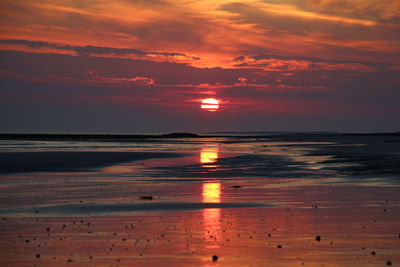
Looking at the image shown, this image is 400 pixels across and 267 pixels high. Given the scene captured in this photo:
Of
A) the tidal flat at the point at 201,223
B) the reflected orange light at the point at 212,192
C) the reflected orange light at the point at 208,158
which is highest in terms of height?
the tidal flat at the point at 201,223

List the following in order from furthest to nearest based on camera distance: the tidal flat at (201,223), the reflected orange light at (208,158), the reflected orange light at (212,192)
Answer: the reflected orange light at (208,158) → the reflected orange light at (212,192) → the tidal flat at (201,223)

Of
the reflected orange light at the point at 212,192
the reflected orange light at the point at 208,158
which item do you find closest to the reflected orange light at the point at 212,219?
the reflected orange light at the point at 212,192

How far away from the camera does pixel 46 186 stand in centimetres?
3159

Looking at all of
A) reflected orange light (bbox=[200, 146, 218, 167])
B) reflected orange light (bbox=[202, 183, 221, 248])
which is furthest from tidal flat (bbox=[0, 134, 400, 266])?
reflected orange light (bbox=[200, 146, 218, 167])

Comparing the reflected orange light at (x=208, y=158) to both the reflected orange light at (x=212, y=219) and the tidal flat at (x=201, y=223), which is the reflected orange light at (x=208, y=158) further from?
the reflected orange light at (x=212, y=219)

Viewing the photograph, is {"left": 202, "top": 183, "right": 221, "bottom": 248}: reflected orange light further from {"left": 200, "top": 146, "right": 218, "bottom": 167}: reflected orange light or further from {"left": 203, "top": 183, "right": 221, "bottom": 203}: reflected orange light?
{"left": 200, "top": 146, "right": 218, "bottom": 167}: reflected orange light

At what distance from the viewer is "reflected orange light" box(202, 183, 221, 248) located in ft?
52.4

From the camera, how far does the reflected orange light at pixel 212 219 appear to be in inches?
628

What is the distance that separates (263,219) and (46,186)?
15.9 meters

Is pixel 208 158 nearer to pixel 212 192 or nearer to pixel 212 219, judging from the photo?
pixel 212 192

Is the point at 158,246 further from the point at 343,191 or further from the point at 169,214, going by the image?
the point at 343,191

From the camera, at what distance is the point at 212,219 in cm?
1958

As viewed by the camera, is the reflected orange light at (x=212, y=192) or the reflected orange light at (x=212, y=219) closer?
the reflected orange light at (x=212, y=219)

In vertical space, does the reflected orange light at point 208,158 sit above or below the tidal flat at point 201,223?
below
